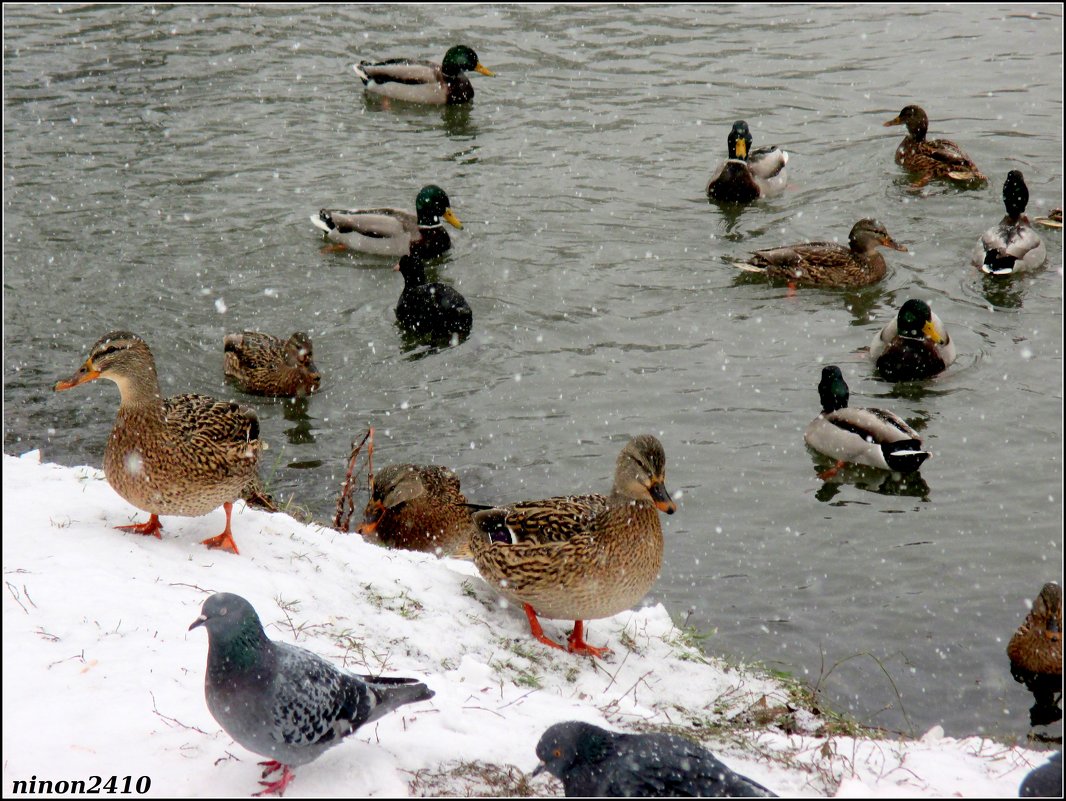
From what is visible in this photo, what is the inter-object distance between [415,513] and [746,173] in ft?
25.8

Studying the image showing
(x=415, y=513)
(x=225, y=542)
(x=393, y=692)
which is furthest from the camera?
(x=415, y=513)

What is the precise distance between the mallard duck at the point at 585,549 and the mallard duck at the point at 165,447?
1427 millimetres

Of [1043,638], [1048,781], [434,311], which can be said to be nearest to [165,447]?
[1048,781]

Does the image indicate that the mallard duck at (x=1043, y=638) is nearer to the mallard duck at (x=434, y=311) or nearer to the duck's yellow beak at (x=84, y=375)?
the duck's yellow beak at (x=84, y=375)

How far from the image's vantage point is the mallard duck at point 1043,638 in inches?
299

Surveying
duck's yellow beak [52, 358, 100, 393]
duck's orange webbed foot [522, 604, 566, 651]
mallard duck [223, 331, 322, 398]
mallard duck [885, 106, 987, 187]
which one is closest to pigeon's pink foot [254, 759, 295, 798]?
duck's orange webbed foot [522, 604, 566, 651]

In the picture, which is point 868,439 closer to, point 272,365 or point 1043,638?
point 1043,638

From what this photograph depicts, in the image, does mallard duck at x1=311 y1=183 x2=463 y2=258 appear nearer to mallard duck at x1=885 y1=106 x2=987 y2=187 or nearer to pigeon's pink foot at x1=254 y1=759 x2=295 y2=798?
mallard duck at x1=885 y1=106 x2=987 y2=187

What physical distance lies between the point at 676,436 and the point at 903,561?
7.83 feet

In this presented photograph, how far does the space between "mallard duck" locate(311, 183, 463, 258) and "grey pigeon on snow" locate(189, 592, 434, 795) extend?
10105mm

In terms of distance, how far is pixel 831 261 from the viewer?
1331 cm

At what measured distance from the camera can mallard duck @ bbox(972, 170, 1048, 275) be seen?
13.1m

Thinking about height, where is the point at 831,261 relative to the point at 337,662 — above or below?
below

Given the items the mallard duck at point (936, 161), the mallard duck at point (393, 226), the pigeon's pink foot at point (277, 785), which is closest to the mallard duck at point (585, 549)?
the pigeon's pink foot at point (277, 785)
